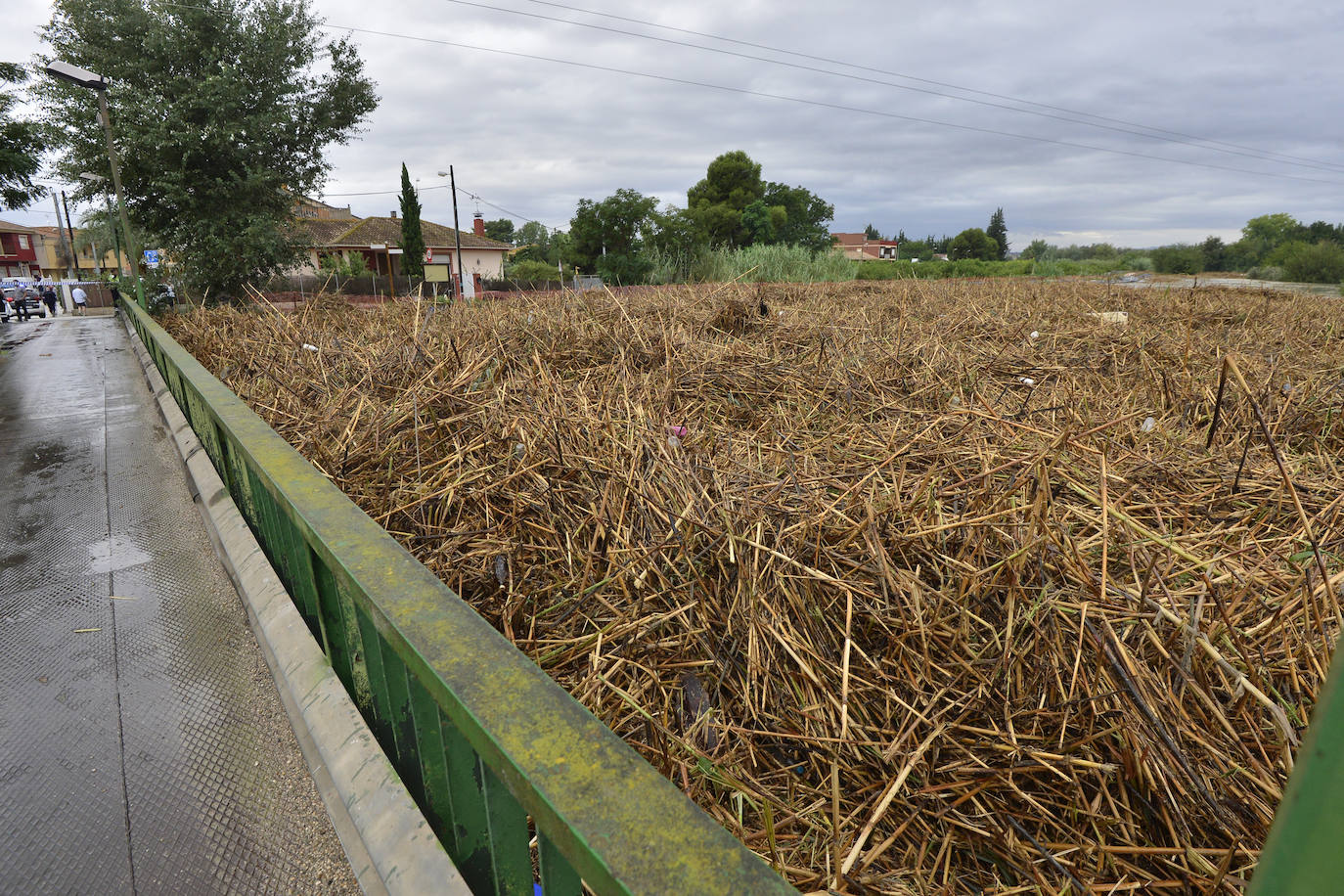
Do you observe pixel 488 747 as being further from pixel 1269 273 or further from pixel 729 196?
pixel 729 196

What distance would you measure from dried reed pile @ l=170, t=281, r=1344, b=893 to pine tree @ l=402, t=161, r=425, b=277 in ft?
151

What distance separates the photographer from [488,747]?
41.3 inches

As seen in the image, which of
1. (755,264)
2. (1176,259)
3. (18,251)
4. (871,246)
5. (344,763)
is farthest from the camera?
(871,246)

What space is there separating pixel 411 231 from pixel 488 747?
167 feet

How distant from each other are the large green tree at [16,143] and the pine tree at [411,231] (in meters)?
26.7

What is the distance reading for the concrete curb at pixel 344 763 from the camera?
1.50 m

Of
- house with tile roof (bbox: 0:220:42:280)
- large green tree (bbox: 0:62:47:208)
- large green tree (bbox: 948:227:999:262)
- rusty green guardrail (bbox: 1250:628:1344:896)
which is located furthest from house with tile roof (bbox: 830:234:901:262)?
house with tile roof (bbox: 0:220:42:280)

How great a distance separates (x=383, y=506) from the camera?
2787 mm

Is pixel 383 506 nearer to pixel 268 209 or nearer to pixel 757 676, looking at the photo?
pixel 757 676

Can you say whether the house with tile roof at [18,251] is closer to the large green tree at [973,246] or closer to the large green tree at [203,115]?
the large green tree at [203,115]

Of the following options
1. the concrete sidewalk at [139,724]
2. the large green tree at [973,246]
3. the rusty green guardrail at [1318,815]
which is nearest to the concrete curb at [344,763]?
the concrete sidewalk at [139,724]

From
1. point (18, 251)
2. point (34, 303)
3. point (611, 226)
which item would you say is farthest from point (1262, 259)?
point (18, 251)

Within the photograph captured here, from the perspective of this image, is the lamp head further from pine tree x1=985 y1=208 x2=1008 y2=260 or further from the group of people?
pine tree x1=985 y1=208 x2=1008 y2=260

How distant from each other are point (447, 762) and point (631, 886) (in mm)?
675
